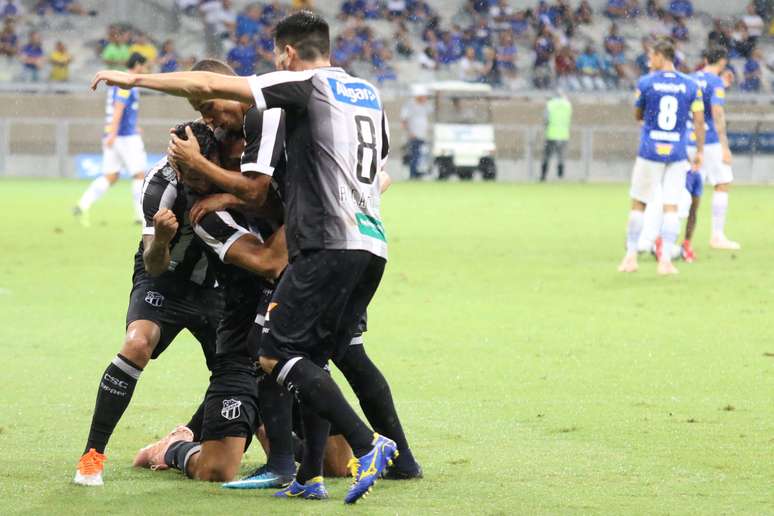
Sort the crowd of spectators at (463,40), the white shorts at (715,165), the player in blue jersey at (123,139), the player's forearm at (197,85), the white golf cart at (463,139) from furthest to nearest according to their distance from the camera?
the crowd of spectators at (463,40) → the white golf cart at (463,139) → the player in blue jersey at (123,139) → the white shorts at (715,165) → the player's forearm at (197,85)

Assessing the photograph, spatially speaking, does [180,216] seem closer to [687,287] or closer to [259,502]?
[259,502]

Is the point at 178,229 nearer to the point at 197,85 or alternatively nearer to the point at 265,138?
the point at 265,138

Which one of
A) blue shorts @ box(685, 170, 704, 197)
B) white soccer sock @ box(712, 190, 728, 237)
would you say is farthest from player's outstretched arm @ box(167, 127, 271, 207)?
white soccer sock @ box(712, 190, 728, 237)

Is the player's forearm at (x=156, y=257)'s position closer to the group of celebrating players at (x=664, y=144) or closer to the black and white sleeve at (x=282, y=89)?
the black and white sleeve at (x=282, y=89)

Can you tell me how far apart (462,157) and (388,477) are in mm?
30117

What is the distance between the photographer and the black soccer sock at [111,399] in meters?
6.23

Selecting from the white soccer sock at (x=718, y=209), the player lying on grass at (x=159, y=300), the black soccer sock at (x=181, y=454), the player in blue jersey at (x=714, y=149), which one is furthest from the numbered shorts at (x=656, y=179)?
the black soccer sock at (x=181, y=454)

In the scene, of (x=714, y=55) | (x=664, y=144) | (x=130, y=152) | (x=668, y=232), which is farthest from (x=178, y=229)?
(x=130, y=152)

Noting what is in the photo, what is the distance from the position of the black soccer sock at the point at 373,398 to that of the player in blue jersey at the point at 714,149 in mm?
10683

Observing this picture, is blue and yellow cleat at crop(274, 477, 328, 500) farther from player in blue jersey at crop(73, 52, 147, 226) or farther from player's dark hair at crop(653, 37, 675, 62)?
player in blue jersey at crop(73, 52, 147, 226)

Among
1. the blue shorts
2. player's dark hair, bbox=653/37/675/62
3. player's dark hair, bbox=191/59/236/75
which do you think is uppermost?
player's dark hair, bbox=653/37/675/62

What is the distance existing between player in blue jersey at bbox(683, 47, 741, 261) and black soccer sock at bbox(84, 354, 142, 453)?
1115 centimetres

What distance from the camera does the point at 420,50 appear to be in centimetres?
4231

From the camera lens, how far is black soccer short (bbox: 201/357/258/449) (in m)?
6.47
